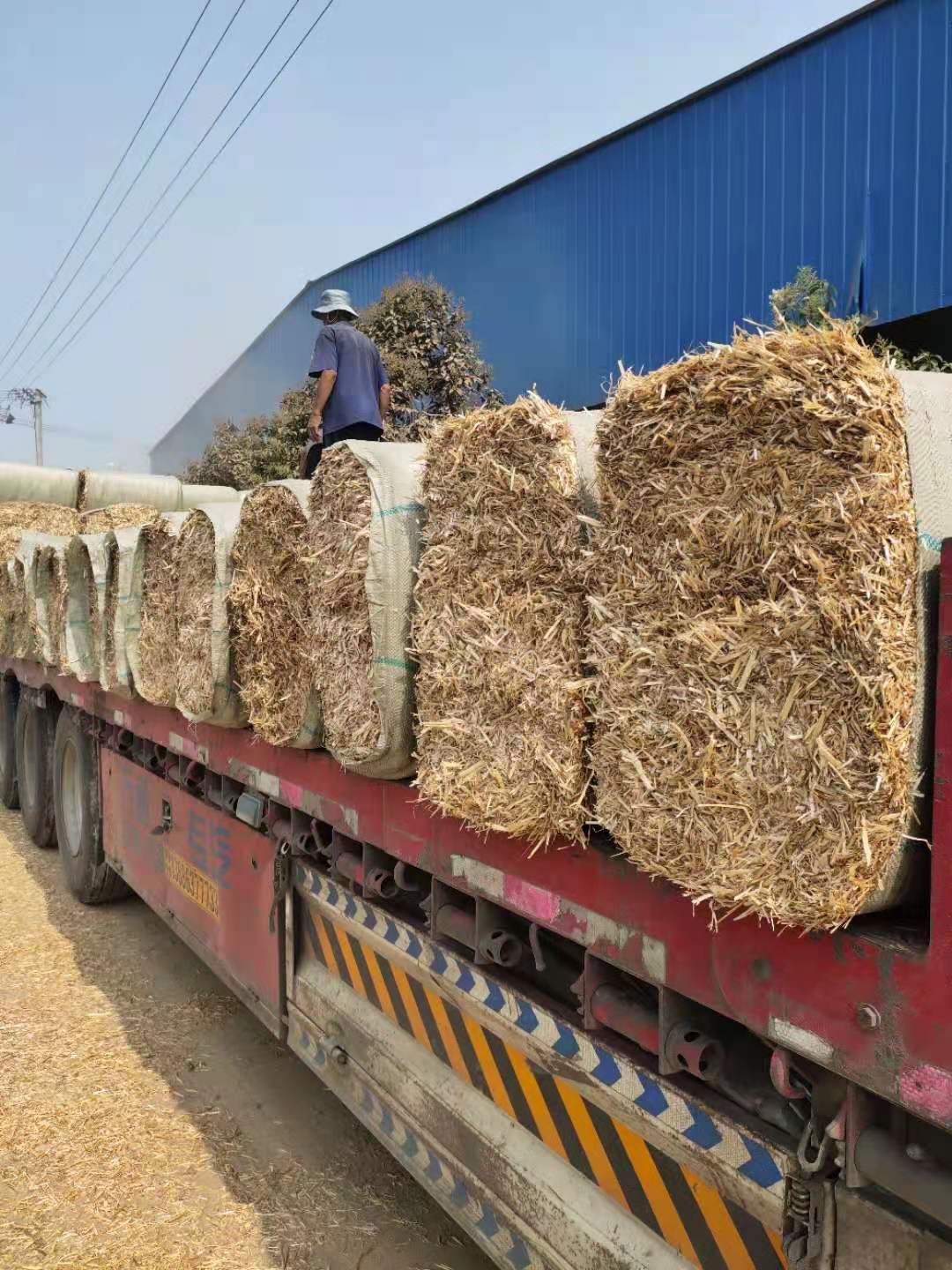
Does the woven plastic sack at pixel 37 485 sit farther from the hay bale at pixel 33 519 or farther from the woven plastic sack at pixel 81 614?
the woven plastic sack at pixel 81 614

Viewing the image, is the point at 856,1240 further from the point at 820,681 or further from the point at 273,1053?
the point at 273,1053

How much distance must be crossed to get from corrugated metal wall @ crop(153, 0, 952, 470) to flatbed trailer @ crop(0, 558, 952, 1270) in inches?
295

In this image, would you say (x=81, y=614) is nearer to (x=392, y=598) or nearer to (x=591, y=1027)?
(x=392, y=598)

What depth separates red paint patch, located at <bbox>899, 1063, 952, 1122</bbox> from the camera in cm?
155

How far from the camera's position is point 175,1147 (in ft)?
13.6

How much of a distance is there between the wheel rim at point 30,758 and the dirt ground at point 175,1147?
9.97ft

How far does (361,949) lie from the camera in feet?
11.7

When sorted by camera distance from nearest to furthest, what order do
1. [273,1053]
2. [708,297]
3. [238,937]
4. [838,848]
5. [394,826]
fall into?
[838,848] < [394,826] < [238,937] < [273,1053] < [708,297]

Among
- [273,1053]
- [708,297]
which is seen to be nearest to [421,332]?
[708,297]

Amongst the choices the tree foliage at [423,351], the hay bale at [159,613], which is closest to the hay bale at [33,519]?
the tree foliage at [423,351]

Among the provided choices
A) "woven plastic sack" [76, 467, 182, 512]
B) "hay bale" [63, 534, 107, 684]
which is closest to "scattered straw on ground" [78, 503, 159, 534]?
"woven plastic sack" [76, 467, 182, 512]

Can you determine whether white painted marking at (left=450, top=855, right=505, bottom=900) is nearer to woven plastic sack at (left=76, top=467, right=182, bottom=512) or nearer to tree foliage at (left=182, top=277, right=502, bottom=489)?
Answer: woven plastic sack at (left=76, top=467, right=182, bottom=512)

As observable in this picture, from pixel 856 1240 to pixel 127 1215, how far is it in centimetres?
292

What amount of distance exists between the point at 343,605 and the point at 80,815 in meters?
5.13
